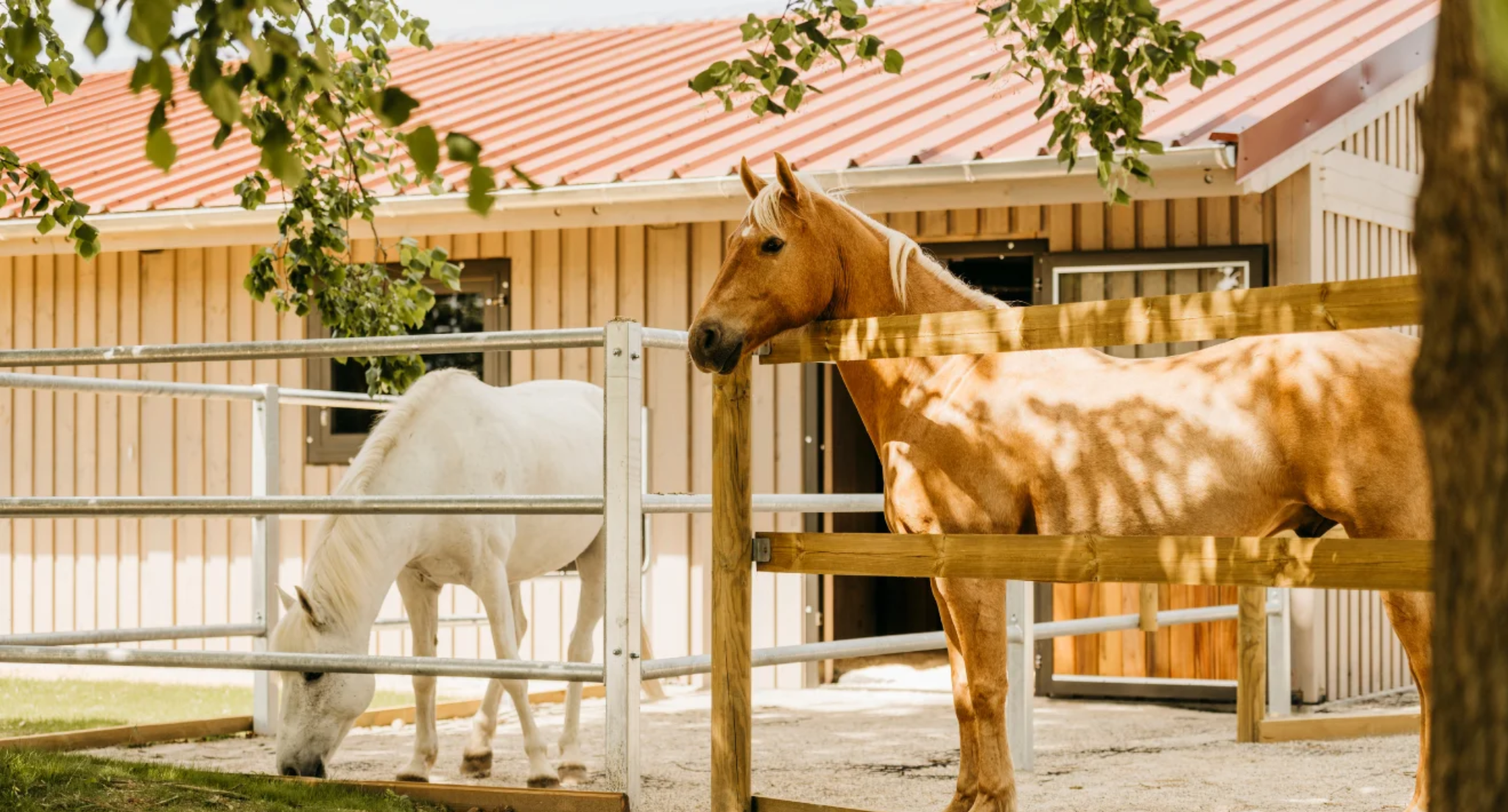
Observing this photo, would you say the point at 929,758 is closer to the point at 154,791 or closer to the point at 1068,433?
the point at 1068,433

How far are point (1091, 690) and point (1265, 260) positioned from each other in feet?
7.26

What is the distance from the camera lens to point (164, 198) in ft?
30.9

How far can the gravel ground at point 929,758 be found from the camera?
4750mm

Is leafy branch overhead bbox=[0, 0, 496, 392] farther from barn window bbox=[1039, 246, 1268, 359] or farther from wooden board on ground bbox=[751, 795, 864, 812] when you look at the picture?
barn window bbox=[1039, 246, 1268, 359]

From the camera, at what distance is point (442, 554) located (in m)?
5.20

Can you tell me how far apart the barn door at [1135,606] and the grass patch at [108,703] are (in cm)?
319

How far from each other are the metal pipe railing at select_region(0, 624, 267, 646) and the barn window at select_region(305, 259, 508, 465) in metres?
2.95

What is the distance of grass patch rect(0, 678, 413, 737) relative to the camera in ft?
22.6

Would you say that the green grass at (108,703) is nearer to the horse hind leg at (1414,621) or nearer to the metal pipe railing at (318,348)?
the metal pipe railing at (318,348)

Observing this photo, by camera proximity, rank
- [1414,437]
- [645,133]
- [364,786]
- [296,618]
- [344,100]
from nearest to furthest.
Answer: [1414,437]
[364,786]
[296,618]
[344,100]
[645,133]

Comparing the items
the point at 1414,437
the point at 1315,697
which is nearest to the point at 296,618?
the point at 1414,437

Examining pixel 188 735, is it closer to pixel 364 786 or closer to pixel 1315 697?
pixel 364 786

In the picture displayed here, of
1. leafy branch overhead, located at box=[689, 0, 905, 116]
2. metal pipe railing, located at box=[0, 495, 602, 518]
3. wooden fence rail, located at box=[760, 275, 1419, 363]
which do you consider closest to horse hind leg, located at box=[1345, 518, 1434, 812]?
wooden fence rail, located at box=[760, 275, 1419, 363]

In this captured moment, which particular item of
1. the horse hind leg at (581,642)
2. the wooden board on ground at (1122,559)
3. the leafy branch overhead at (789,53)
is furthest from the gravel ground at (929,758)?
the leafy branch overhead at (789,53)
